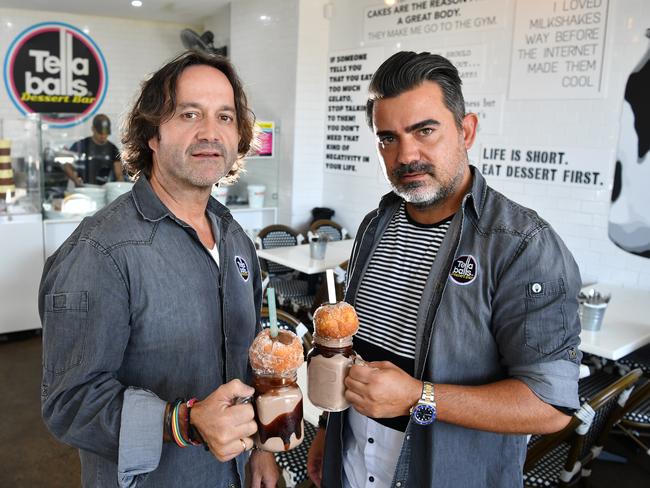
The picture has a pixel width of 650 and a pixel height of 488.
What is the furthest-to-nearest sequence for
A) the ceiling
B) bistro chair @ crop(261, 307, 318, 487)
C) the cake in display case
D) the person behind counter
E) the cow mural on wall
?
the ceiling < the person behind counter < the cake in display case < the cow mural on wall < bistro chair @ crop(261, 307, 318, 487)

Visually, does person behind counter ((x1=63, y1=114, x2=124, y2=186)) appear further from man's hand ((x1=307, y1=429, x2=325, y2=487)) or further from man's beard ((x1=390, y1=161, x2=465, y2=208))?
man's beard ((x1=390, y1=161, x2=465, y2=208))

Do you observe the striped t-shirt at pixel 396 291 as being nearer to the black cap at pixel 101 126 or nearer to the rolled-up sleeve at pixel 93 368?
the rolled-up sleeve at pixel 93 368

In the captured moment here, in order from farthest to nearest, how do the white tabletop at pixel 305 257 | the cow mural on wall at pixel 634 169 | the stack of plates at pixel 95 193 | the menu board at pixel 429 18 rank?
1. the stack of plates at pixel 95 193
2. the menu board at pixel 429 18
3. the white tabletop at pixel 305 257
4. the cow mural on wall at pixel 634 169

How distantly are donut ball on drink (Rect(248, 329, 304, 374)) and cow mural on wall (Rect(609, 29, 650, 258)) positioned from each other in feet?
11.7

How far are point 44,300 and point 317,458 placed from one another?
0.99 metres

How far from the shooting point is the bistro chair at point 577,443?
2.17m

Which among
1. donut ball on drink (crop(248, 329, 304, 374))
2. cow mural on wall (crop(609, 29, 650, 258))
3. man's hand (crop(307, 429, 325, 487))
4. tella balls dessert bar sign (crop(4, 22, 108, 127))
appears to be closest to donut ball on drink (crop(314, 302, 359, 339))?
donut ball on drink (crop(248, 329, 304, 374))

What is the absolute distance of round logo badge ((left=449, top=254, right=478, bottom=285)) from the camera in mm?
1329

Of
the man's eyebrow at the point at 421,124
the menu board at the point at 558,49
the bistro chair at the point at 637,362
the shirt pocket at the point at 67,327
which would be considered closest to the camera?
the shirt pocket at the point at 67,327

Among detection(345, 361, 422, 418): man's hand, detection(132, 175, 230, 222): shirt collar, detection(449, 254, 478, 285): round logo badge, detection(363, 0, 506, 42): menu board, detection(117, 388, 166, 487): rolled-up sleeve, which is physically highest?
detection(363, 0, 506, 42): menu board

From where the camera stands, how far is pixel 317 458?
1778 millimetres

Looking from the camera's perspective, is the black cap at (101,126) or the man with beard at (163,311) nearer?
the man with beard at (163,311)

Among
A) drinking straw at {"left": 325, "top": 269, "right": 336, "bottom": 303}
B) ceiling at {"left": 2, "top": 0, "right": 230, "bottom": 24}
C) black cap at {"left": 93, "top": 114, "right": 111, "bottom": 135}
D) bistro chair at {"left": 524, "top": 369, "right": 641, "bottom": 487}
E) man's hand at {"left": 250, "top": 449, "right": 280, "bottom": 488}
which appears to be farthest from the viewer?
ceiling at {"left": 2, "top": 0, "right": 230, "bottom": 24}

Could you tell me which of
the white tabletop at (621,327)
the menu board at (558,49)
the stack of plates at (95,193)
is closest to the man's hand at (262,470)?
the white tabletop at (621,327)
